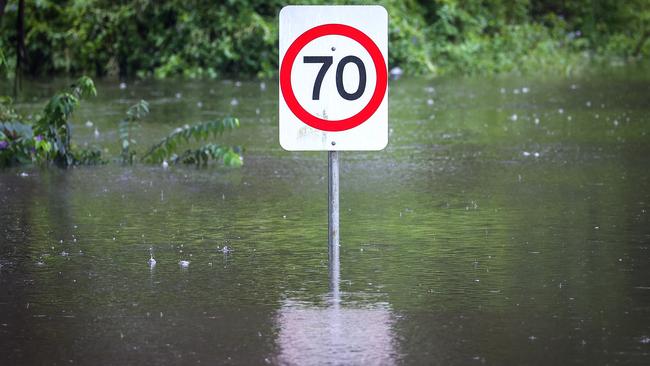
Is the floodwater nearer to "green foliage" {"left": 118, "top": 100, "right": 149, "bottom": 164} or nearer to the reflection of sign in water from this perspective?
the reflection of sign in water

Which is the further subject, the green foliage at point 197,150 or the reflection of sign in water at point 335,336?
the green foliage at point 197,150

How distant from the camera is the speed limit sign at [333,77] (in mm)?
6387

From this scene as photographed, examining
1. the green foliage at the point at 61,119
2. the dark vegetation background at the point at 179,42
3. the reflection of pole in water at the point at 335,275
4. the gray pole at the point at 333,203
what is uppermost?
the dark vegetation background at the point at 179,42

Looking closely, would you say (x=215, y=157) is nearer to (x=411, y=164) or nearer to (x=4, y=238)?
(x=411, y=164)

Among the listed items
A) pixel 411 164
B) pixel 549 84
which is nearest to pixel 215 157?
pixel 411 164

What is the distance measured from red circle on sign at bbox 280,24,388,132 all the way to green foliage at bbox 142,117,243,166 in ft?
13.2

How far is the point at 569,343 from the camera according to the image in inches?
205

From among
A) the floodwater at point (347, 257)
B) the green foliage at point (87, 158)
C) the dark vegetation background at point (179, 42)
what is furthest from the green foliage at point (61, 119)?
the dark vegetation background at point (179, 42)

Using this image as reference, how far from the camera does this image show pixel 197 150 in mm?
11031

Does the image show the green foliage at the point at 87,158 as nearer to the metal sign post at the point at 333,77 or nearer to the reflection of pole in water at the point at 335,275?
the reflection of pole in water at the point at 335,275

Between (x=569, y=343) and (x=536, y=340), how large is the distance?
0.12m

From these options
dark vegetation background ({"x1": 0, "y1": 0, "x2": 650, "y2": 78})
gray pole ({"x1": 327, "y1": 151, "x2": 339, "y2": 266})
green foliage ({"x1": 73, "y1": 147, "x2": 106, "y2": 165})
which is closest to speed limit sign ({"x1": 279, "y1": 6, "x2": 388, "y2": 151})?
gray pole ({"x1": 327, "y1": 151, "x2": 339, "y2": 266})

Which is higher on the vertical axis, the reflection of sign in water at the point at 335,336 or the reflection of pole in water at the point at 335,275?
the reflection of pole in water at the point at 335,275

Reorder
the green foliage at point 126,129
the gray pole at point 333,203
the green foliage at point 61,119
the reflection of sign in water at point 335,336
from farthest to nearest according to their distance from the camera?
the green foliage at point 126,129, the green foliage at point 61,119, the gray pole at point 333,203, the reflection of sign in water at point 335,336
